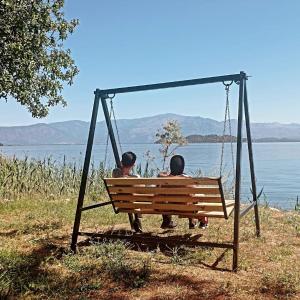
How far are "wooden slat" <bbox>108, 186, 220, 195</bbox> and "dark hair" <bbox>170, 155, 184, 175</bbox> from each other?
1209 millimetres

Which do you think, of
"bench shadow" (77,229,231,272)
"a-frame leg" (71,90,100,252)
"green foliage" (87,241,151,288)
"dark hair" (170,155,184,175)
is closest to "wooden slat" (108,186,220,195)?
"a-frame leg" (71,90,100,252)

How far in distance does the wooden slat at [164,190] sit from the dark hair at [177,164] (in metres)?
1.21

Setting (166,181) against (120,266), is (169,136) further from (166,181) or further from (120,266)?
(120,266)

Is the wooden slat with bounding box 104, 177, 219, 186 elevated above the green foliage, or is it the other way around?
the wooden slat with bounding box 104, 177, 219, 186

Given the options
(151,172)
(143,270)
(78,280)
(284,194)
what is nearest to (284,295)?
(143,270)

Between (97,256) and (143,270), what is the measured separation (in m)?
1.03

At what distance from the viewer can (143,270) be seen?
17.5ft

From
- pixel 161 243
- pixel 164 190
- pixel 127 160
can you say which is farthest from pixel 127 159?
pixel 161 243

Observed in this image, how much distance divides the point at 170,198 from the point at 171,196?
0.11ft

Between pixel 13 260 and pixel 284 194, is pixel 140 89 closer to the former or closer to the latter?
pixel 13 260

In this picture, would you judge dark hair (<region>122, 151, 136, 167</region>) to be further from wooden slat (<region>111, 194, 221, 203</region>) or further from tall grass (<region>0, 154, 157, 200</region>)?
tall grass (<region>0, 154, 157, 200</region>)

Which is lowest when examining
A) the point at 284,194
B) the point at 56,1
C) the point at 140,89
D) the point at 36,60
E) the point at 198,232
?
the point at 284,194

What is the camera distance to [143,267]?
5406mm

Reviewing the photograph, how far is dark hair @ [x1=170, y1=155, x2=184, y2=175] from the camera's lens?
745cm
